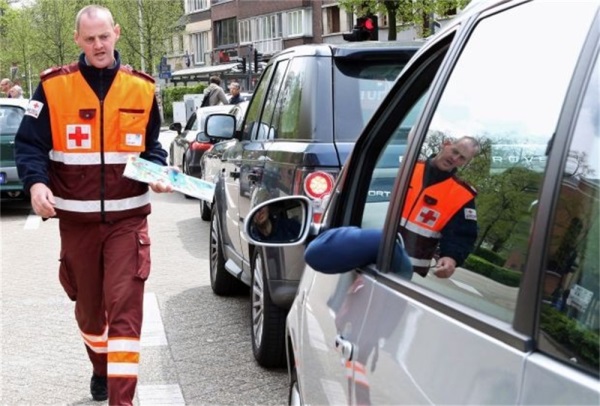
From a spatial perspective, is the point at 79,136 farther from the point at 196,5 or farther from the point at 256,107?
Answer: the point at 196,5

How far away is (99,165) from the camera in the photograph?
17.2 feet

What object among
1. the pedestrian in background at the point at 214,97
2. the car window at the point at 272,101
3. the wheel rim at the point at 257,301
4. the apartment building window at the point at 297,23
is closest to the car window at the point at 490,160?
the wheel rim at the point at 257,301

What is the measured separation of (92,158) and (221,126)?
10.4 ft

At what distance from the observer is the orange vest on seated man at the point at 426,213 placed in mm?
2484

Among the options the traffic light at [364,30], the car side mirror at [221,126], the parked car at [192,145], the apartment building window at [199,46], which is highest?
the apartment building window at [199,46]

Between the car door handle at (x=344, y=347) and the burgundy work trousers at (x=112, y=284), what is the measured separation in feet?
8.11

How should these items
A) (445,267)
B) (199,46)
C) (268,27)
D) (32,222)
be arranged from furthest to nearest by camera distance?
(199,46) → (268,27) → (32,222) → (445,267)

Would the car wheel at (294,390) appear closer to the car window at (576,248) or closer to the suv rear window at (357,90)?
the car window at (576,248)

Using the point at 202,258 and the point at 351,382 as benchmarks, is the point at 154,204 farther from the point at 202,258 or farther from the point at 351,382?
the point at 351,382

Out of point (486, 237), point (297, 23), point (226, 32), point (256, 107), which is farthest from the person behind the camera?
point (226, 32)

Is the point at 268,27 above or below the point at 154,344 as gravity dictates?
above

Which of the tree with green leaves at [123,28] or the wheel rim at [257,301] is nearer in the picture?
the wheel rim at [257,301]

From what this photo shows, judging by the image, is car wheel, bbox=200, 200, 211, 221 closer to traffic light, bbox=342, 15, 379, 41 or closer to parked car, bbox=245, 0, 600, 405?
traffic light, bbox=342, 15, 379, 41

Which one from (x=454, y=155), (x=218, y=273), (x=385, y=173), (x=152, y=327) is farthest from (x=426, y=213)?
(x=218, y=273)
